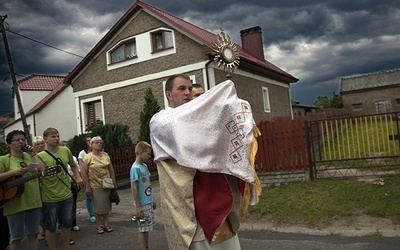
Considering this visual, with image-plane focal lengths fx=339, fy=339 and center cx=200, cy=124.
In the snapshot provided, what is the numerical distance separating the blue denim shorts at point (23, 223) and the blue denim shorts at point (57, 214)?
201 millimetres

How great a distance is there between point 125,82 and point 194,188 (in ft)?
52.8

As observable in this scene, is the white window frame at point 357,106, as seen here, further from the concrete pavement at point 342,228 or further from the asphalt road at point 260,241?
the asphalt road at point 260,241

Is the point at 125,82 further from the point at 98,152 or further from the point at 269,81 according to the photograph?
the point at 98,152

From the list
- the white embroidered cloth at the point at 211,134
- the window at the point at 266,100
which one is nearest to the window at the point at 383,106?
the window at the point at 266,100

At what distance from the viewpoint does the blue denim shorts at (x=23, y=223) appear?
445 cm

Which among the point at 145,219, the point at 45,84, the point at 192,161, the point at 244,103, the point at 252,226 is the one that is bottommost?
the point at 252,226

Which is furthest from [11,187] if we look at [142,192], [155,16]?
[155,16]

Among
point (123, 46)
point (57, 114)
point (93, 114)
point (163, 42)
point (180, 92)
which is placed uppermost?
point (123, 46)

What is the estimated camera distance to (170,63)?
1611 cm

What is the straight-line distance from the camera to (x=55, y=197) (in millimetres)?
4930

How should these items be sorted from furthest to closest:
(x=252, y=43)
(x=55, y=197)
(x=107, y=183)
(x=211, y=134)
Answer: (x=252, y=43) → (x=107, y=183) → (x=55, y=197) → (x=211, y=134)

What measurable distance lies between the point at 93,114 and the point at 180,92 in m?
17.8

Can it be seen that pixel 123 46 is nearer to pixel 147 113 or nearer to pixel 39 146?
pixel 147 113

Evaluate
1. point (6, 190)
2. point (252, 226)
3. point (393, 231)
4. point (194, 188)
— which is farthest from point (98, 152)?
point (393, 231)
